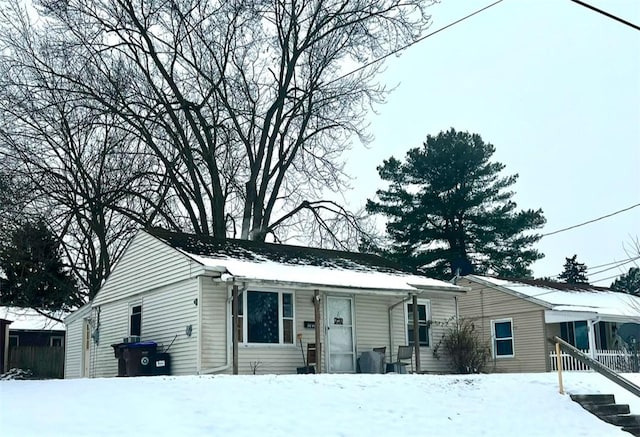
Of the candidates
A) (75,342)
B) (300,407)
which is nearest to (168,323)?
(300,407)

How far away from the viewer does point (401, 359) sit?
20906 millimetres

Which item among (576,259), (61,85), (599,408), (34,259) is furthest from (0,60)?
(576,259)

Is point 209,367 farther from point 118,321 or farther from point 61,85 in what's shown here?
point 61,85

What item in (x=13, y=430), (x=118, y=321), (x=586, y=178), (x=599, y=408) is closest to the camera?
(x=13, y=430)

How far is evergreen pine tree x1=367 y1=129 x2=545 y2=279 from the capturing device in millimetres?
43062

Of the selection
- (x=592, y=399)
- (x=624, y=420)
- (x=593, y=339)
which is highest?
(x=593, y=339)

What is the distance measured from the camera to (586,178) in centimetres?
3847

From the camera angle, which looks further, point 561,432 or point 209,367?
point 209,367

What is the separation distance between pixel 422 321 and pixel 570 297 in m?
9.57

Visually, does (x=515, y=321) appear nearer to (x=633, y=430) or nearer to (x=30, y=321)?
(x=633, y=430)

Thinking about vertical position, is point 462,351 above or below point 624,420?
above

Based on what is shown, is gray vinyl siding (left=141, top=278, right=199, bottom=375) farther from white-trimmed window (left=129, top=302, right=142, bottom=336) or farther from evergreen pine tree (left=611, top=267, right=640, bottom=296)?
evergreen pine tree (left=611, top=267, right=640, bottom=296)

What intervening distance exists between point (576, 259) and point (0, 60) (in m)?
40.3

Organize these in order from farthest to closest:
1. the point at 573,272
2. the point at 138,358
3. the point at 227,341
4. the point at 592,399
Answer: the point at 573,272, the point at 138,358, the point at 227,341, the point at 592,399
